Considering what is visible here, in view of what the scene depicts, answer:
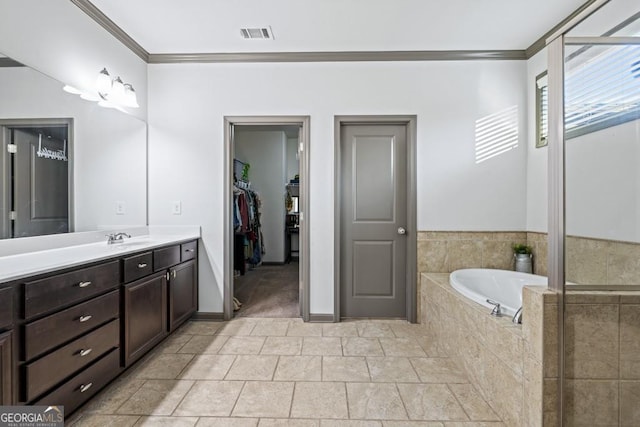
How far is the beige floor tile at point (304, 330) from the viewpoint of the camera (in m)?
2.79

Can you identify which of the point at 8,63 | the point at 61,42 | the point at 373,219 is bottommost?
the point at 373,219

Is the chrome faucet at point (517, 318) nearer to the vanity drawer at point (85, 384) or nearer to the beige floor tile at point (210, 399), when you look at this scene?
the beige floor tile at point (210, 399)

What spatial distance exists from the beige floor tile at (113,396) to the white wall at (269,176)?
406 centimetres

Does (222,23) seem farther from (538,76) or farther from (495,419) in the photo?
(495,419)

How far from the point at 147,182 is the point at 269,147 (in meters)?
3.14

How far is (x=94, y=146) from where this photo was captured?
8.16ft

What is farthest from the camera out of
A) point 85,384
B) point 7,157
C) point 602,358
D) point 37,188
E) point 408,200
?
point 408,200

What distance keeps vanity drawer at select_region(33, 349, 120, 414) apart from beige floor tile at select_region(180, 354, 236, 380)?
0.43 m

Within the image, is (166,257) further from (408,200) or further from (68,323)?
(408,200)

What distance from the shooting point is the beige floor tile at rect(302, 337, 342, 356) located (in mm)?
2424

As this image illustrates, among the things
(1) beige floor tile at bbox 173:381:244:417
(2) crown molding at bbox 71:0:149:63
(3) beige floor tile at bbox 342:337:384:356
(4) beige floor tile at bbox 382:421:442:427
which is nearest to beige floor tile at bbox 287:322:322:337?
(3) beige floor tile at bbox 342:337:384:356

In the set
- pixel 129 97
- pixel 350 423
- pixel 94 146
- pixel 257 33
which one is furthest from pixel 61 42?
pixel 350 423

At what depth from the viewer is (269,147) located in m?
6.02

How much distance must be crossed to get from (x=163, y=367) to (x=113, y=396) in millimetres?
364
